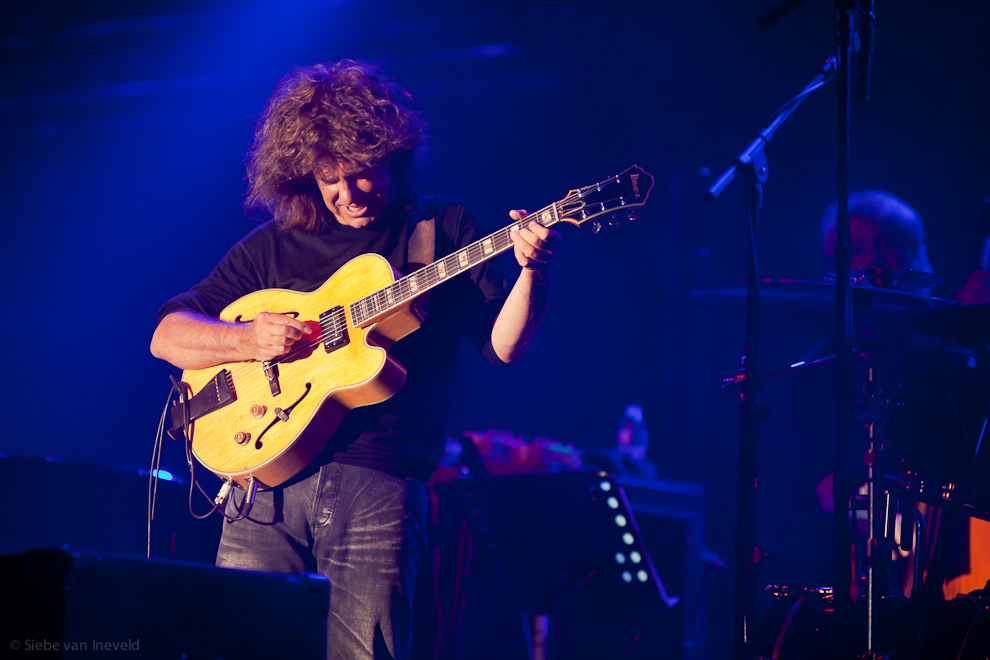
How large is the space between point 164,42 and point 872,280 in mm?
6677

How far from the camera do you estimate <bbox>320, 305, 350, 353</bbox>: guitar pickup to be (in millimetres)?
2764

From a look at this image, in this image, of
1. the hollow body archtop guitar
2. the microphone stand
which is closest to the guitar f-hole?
the hollow body archtop guitar

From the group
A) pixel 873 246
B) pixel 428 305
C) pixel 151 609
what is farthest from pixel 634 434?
pixel 151 609

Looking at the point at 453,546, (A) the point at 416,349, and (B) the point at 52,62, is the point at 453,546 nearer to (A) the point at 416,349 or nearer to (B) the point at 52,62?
(A) the point at 416,349

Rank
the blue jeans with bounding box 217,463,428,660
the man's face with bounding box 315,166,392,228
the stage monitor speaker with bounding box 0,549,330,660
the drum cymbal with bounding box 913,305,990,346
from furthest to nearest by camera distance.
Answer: the man's face with bounding box 315,166,392,228
the blue jeans with bounding box 217,463,428,660
the drum cymbal with bounding box 913,305,990,346
the stage monitor speaker with bounding box 0,549,330,660

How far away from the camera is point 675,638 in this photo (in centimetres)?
466

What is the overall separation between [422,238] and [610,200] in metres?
0.66

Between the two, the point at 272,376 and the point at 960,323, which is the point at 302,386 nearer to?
the point at 272,376

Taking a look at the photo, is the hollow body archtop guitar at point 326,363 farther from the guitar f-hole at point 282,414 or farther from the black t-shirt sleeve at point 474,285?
the black t-shirt sleeve at point 474,285

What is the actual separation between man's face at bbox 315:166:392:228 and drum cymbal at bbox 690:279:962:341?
1.16 metres

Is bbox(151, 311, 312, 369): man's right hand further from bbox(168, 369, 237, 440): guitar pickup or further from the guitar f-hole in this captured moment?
the guitar f-hole

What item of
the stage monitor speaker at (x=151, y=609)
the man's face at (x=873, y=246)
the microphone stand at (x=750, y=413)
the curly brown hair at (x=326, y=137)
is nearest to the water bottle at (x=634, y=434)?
the man's face at (x=873, y=246)

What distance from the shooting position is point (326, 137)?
2896 mm

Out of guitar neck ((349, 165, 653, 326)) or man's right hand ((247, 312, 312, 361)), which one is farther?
man's right hand ((247, 312, 312, 361))
